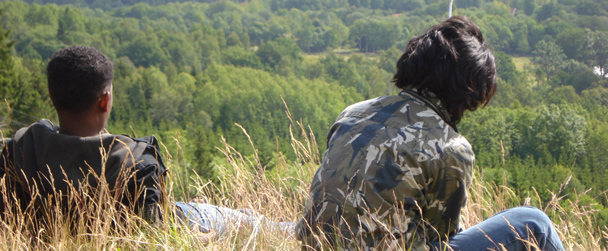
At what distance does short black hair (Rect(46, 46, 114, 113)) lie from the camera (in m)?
1.97

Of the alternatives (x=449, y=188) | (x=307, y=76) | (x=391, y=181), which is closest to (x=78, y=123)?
(x=391, y=181)

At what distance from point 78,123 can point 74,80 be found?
0.14m

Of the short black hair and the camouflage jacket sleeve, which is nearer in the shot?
the camouflage jacket sleeve

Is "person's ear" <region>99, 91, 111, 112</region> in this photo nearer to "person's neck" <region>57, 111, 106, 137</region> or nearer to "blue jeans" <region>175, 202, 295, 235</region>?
"person's neck" <region>57, 111, 106, 137</region>

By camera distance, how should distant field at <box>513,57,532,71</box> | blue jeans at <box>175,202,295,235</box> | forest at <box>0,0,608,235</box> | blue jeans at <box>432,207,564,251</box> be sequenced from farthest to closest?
distant field at <box>513,57,532,71</box> < forest at <box>0,0,608,235</box> < blue jeans at <box>175,202,295,235</box> < blue jeans at <box>432,207,564,251</box>

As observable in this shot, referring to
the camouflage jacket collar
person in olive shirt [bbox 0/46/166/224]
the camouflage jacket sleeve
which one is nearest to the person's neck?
person in olive shirt [bbox 0/46/166/224]

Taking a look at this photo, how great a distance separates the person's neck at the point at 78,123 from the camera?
1993mm

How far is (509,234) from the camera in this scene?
5.65 ft

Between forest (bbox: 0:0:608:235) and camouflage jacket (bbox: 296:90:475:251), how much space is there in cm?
2331

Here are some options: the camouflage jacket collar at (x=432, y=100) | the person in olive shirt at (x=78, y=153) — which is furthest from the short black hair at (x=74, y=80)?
the camouflage jacket collar at (x=432, y=100)

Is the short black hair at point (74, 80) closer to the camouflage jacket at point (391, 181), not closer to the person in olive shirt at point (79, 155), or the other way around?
the person in olive shirt at point (79, 155)

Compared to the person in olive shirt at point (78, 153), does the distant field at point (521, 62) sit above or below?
below

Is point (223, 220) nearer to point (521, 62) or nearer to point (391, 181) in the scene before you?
point (391, 181)

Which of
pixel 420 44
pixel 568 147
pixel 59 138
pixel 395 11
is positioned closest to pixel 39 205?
pixel 59 138
